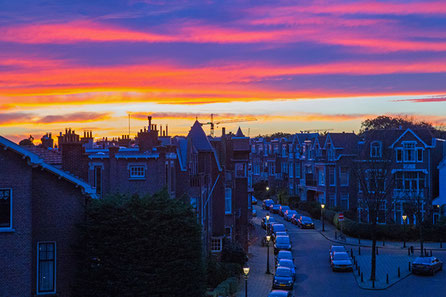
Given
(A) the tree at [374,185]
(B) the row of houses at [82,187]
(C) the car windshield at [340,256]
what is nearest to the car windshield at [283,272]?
(B) the row of houses at [82,187]

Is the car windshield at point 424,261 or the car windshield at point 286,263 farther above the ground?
the car windshield at point 424,261

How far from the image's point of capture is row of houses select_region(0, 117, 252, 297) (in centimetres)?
2602

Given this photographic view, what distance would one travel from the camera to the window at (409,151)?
242 ft

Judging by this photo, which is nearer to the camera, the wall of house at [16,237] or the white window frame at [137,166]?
the wall of house at [16,237]

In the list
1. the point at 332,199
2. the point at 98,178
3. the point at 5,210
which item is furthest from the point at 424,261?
the point at 332,199

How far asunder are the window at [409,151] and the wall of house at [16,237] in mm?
55761

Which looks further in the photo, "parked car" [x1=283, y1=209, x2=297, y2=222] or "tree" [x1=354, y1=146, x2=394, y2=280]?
"parked car" [x1=283, y1=209, x2=297, y2=222]

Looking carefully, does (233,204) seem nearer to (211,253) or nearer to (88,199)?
(211,253)

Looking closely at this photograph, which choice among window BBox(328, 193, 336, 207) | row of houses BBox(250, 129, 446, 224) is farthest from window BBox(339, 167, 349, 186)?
window BBox(328, 193, 336, 207)

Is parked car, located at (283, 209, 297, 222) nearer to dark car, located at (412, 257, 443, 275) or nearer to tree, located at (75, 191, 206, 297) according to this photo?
dark car, located at (412, 257, 443, 275)

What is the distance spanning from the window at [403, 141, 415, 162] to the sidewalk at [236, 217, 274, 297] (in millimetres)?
20056

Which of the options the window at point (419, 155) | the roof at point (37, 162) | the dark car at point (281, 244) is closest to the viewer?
the roof at point (37, 162)

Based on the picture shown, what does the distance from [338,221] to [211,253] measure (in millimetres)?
26743

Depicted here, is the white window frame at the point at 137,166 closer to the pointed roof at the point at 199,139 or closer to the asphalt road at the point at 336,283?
the pointed roof at the point at 199,139
